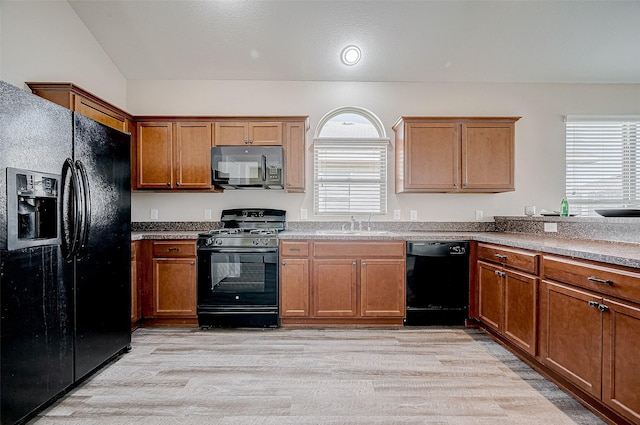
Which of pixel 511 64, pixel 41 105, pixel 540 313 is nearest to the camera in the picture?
pixel 41 105

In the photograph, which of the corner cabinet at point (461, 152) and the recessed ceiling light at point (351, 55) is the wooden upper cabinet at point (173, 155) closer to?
the recessed ceiling light at point (351, 55)

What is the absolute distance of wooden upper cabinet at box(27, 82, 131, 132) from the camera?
2809 millimetres

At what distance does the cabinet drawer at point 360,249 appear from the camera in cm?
331

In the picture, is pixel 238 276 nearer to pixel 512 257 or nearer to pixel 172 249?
pixel 172 249

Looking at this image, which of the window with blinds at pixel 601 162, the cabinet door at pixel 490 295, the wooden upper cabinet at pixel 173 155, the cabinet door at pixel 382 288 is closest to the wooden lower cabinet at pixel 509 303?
the cabinet door at pixel 490 295

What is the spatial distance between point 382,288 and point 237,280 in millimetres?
1406

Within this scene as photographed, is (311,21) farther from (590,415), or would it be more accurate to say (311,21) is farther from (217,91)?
(590,415)

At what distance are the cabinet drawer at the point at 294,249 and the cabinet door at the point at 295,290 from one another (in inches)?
2.3

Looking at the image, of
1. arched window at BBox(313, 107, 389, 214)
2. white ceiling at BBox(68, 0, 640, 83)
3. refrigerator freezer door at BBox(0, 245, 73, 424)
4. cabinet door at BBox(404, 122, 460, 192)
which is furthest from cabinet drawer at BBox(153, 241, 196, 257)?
cabinet door at BBox(404, 122, 460, 192)

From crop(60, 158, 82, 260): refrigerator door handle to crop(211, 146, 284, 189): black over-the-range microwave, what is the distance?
60.3 inches

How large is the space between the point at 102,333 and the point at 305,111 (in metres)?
2.92

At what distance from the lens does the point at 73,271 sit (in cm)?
217

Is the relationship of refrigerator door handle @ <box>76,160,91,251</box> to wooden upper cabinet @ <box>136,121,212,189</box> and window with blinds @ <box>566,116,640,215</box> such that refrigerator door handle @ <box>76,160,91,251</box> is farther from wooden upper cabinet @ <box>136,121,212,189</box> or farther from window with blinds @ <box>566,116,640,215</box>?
window with blinds @ <box>566,116,640,215</box>

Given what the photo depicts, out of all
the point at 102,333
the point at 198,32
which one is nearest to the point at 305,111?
the point at 198,32
